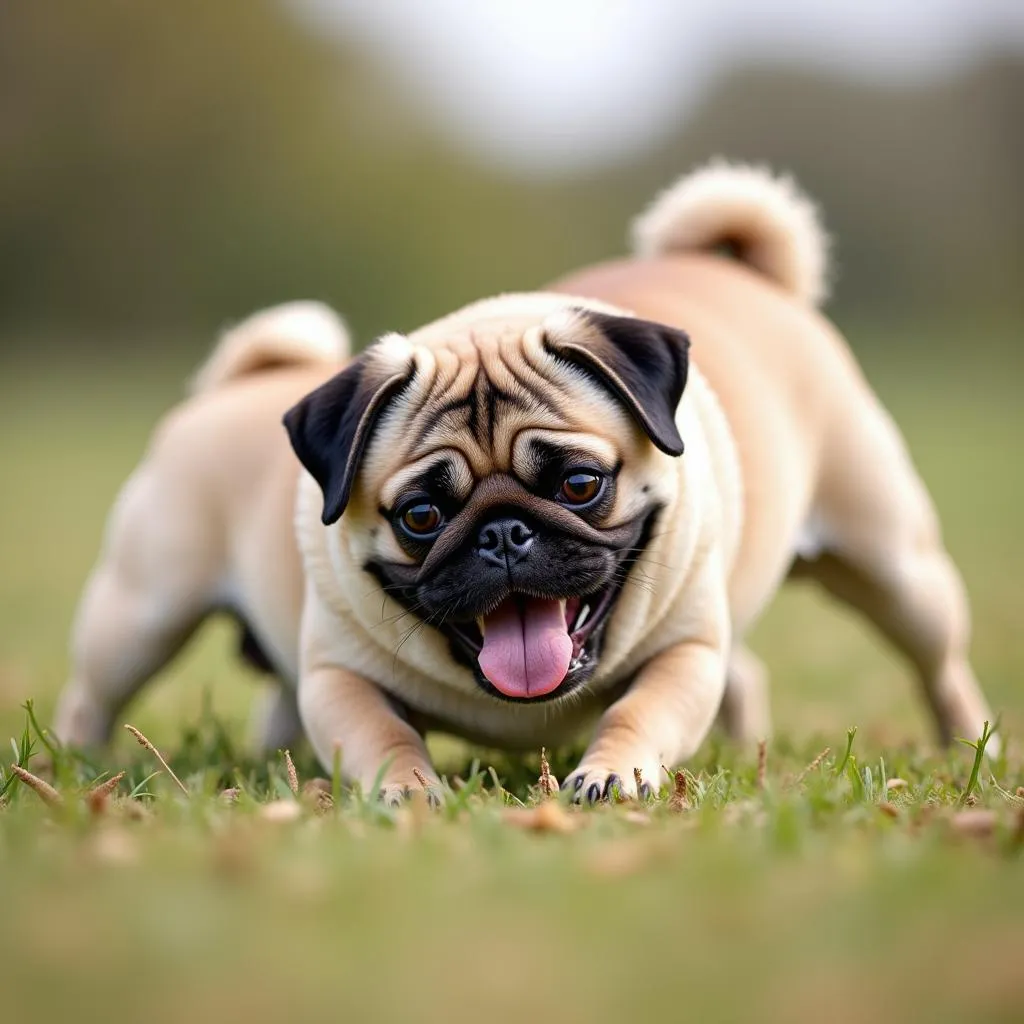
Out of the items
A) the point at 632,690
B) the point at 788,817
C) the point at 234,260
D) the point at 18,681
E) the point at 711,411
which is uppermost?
the point at 711,411

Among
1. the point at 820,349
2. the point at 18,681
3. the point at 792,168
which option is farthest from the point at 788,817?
the point at 792,168

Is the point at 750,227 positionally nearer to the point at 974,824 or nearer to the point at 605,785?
the point at 605,785

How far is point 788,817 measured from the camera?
259 centimetres

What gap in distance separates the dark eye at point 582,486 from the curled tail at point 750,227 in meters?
2.02

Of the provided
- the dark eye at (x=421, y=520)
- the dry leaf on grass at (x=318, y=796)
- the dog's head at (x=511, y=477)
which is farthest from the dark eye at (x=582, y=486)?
the dry leaf on grass at (x=318, y=796)

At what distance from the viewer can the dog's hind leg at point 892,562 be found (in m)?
4.88

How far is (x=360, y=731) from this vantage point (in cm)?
373

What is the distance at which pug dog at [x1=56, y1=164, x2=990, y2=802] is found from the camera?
3.57m

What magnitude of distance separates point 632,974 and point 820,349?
11.0ft

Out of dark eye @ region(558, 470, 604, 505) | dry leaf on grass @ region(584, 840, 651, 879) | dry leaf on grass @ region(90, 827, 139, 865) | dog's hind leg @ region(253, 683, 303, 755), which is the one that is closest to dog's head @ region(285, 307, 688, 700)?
dark eye @ region(558, 470, 604, 505)

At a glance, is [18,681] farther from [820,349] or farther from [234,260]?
[234,260]

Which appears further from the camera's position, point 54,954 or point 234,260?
point 234,260

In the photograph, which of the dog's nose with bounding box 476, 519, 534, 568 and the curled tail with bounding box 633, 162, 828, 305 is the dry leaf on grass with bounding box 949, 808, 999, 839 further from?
the curled tail with bounding box 633, 162, 828, 305

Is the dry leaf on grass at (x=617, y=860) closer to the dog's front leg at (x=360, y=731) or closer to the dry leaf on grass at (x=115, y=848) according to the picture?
the dry leaf on grass at (x=115, y=848)
